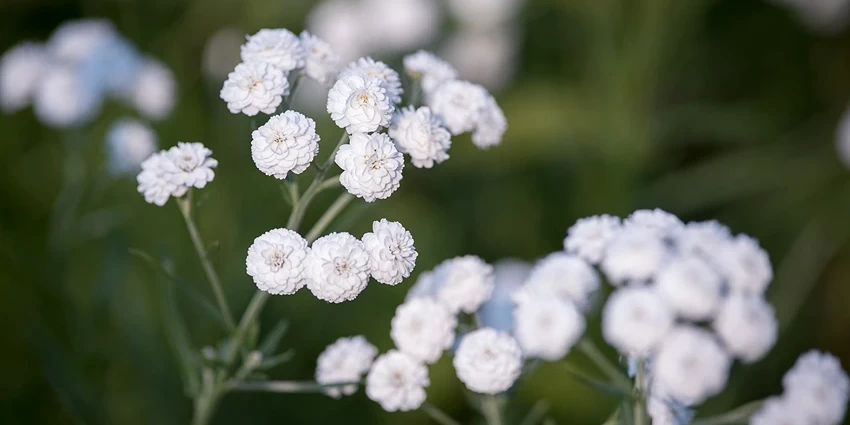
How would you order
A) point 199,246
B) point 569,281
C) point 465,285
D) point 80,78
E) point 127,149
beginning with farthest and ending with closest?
1. point 80,78
2. point 127,149
3. point 465,285
4. point 199,246
5. point 569,281

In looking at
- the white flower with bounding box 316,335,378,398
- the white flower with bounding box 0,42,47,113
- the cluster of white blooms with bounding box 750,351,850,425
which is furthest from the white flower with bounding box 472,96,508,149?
the white flower with bounding box 0,42,47,113

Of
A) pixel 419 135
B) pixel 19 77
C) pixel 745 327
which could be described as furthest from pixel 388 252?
pixel 19 77

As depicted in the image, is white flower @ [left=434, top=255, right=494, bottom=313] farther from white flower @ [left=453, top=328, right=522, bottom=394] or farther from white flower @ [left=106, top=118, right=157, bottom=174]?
white flower @ [left=106, top=118, right=157, bottom=174]

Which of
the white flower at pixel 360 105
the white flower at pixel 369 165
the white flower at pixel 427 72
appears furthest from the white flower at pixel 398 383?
the white flower at pixel 427 72

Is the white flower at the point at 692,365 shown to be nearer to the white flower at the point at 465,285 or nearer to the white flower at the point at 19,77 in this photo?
the white flower at the point at 465,285

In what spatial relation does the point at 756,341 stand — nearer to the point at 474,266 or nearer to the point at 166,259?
the point at 474,266

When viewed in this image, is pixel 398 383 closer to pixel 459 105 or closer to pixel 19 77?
pixel 459 105
